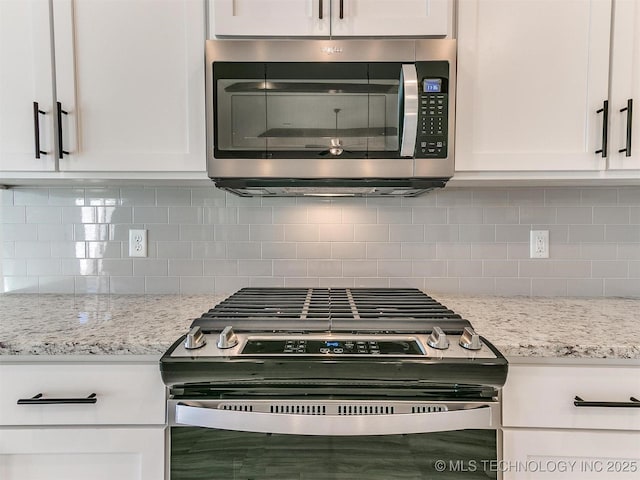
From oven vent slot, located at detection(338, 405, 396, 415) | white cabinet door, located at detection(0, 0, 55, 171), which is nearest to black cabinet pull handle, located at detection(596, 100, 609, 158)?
oven vent slot, located at detection(338, 405, 396, 415)

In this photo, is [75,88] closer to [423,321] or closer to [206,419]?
[206,419]

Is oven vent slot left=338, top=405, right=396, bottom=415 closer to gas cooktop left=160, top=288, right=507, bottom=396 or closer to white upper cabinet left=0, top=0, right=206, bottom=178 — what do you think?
gas cooktop left=160, top=288, right=507, bottom=396

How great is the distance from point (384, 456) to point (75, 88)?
1415 mm

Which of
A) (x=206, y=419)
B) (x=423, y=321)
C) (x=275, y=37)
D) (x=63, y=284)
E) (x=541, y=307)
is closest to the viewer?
(x=206, y=419)

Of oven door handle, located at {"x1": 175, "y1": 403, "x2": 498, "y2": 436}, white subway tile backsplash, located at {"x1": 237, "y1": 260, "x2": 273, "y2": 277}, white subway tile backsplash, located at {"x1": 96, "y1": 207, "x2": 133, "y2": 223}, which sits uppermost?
white subway tile backsplash, located at {"x1": 96, "y1": 207, "x2": 133, "y2": 223}

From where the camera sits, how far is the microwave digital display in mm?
1167

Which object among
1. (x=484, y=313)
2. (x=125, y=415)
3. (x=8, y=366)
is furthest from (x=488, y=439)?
(x=8, y=366)

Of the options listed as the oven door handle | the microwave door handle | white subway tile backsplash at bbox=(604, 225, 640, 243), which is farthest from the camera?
white subway tile backsplash at bbox=(604, 225, 640, 243)

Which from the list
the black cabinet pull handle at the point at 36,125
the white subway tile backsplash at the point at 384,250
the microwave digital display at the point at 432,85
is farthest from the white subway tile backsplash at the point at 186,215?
the microwave digital display at the point at 432,85

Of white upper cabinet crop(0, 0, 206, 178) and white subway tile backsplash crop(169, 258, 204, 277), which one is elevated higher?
white upper cabinet crop(0, 0, 206, 178)

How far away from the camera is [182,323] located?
113cm

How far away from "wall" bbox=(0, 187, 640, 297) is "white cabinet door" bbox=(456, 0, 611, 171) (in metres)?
0.33

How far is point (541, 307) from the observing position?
53.1 inches

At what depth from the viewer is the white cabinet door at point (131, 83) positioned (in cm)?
123
